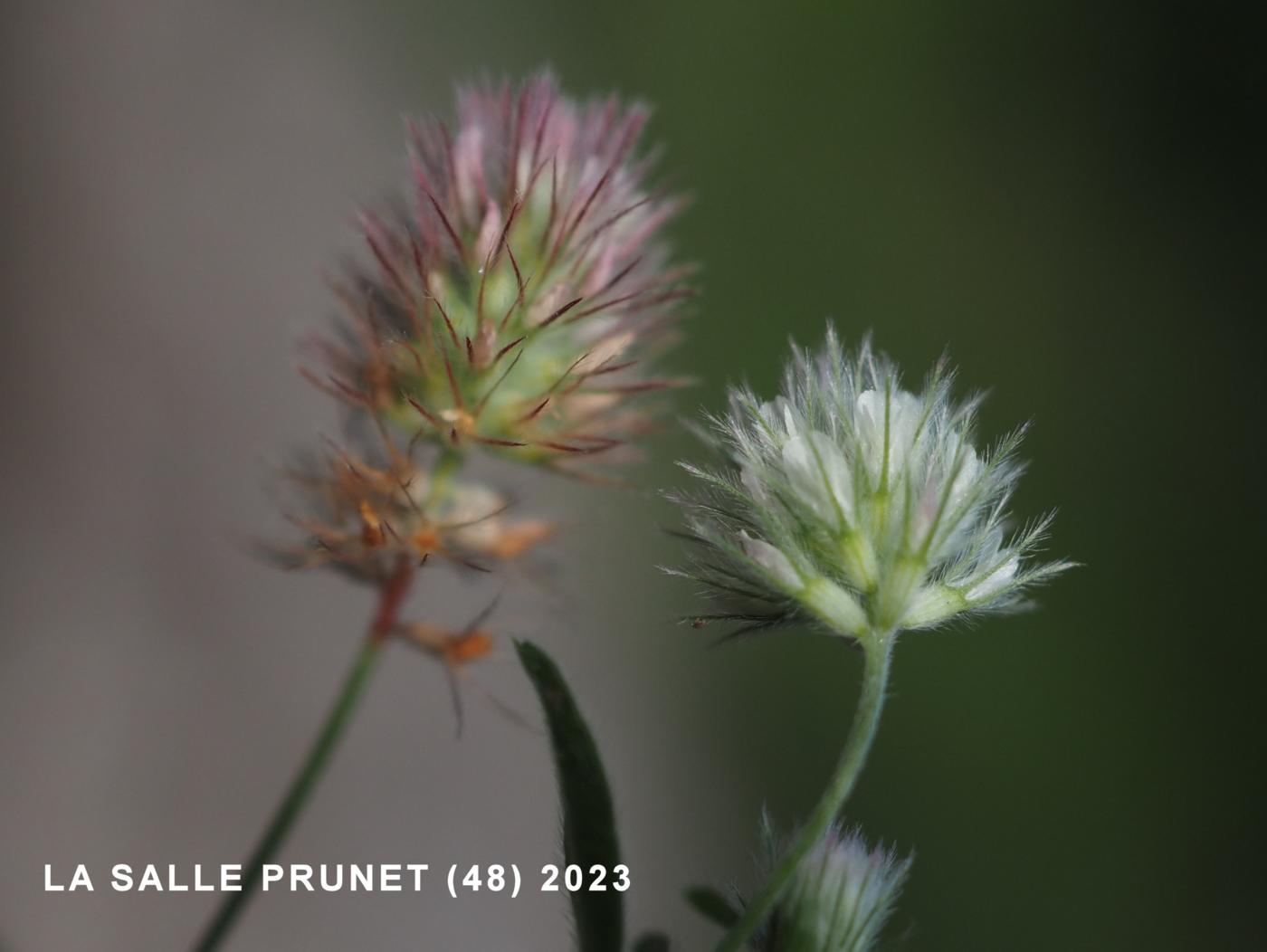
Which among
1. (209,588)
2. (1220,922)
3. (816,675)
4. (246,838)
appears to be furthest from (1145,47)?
(246,838)

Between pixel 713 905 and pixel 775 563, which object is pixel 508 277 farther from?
pixel 713 905

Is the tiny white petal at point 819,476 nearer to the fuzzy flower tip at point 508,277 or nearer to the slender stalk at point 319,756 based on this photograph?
the fuzzy flower tip at point 508,277

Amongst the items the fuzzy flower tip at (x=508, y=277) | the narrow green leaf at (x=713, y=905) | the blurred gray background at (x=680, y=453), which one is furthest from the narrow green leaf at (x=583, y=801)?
the blurred gray background at (x=680, y=453)

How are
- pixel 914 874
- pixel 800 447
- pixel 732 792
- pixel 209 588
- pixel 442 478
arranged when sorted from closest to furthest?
pixel 800 447
pixel 442 478
pixel 209 588
pixel 914 874
pixel 732 792

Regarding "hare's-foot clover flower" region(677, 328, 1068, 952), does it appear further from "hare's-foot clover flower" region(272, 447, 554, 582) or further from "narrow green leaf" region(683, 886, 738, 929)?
"hare's-foot clover flower" region(272, 447, 554, 582)

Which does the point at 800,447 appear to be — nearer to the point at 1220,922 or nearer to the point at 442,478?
the point at 442,478

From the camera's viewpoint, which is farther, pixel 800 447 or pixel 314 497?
pixel 314 497
